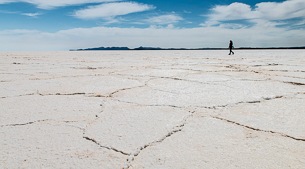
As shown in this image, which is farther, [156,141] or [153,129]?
[153,129]

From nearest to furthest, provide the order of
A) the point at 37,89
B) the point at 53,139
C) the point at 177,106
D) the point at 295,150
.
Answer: the point at 295,150
the point at 53,139
the point at 177,106
the point at 37,89

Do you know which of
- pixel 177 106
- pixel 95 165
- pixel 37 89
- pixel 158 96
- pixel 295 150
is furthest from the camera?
pixel 37 89

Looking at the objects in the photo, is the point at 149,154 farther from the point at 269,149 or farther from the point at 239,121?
the point at 239,121

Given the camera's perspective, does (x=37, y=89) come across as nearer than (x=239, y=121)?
No

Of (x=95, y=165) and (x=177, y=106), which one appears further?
(x=177, y=106)

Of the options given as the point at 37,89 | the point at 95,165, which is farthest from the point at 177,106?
the point at 37,89

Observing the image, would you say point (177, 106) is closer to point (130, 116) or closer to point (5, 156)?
point (130, 116)

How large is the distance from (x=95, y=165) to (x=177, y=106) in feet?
2.84

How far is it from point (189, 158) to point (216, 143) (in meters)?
Answer: 0.19

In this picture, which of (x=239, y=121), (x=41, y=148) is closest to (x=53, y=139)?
(x=41, y=148)

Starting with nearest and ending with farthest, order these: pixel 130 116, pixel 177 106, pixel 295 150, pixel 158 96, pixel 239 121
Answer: pixel 295 150, pixel 239 121, pixel 130 116, pixel 177 106, pixel 158 96

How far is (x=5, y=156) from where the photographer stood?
3.32 feet

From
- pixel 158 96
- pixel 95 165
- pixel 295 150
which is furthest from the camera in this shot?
pixel 158 96

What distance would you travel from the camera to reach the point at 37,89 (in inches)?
91.1
